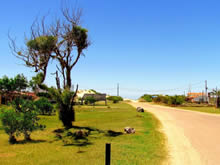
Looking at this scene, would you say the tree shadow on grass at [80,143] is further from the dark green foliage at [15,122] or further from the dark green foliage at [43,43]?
the dark green foliage at [43,43]

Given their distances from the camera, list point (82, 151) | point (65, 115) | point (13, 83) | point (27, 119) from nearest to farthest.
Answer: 1. point (82, 151)
2. point (27, 119)
3. point (65, 115)
4. point (13, 83)

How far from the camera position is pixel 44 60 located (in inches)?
573

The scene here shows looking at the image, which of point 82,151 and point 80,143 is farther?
point 80,143

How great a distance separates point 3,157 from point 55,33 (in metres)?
9.54

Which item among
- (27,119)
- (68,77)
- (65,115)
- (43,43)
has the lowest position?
(65,115)

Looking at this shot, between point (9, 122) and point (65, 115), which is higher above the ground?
point (9, 122)

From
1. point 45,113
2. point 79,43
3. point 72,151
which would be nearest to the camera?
point 72,151

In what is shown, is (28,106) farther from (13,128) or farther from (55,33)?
(55,33)

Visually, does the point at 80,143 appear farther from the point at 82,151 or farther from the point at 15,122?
the point at 15,122

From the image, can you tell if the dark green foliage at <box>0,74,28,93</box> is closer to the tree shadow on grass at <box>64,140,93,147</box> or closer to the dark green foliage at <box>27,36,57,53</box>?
the dark green foliage at <box>27,36,57,53</box>

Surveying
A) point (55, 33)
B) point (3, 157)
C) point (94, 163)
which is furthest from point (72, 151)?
point (55, 33)

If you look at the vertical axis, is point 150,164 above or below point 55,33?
below

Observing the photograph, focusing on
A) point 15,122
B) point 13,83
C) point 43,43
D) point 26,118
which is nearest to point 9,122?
point 15,122

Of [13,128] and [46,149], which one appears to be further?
[13,128]
